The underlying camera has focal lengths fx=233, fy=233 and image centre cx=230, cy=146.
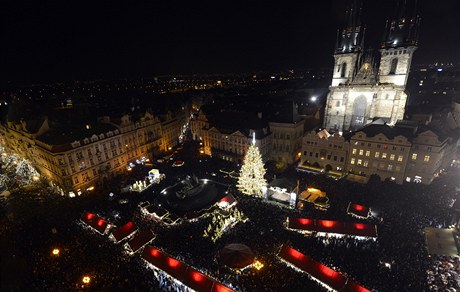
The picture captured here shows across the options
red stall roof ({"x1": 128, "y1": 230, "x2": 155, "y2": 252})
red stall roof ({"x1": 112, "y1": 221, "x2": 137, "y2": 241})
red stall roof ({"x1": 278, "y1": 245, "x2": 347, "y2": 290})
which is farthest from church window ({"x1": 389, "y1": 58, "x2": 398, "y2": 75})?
red stall roof ({"x1": 112, "y1": 221, "x2": 137, "y2": 241})

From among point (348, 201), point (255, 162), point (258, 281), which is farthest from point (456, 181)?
point (258, 281)

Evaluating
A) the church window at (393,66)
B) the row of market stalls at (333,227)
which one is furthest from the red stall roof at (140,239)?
the church window at (393,66)

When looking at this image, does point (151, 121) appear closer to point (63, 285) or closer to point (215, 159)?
point (215, 159)

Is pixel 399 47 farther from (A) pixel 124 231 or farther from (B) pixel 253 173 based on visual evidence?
(A) pixel 124 231

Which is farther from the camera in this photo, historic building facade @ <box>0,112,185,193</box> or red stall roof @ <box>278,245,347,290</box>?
historic building facade @ <box>0,112,185,193</box>

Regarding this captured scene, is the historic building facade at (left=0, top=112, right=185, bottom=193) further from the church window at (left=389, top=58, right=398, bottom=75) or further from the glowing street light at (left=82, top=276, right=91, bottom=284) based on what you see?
the church window at (left=389, top=58, right=398, bottom=75)

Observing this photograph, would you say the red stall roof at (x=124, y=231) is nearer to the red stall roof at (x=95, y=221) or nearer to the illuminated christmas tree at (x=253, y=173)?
the red stall roof at (x=95, y=221)

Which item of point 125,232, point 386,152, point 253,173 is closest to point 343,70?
point 386,152

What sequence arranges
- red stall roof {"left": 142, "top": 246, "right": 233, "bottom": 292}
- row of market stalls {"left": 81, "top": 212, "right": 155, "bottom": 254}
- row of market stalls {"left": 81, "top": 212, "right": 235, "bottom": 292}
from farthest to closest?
row of market stalls {"left": 81, "top": 212, "right": 155, "bottom": 254} < row of market stalls {"left": 81, "top": 212, "right": 235, "bottom": 292} < red stall roof {"left": 142, "top": 246, "right": 233, "bottom": 292}
